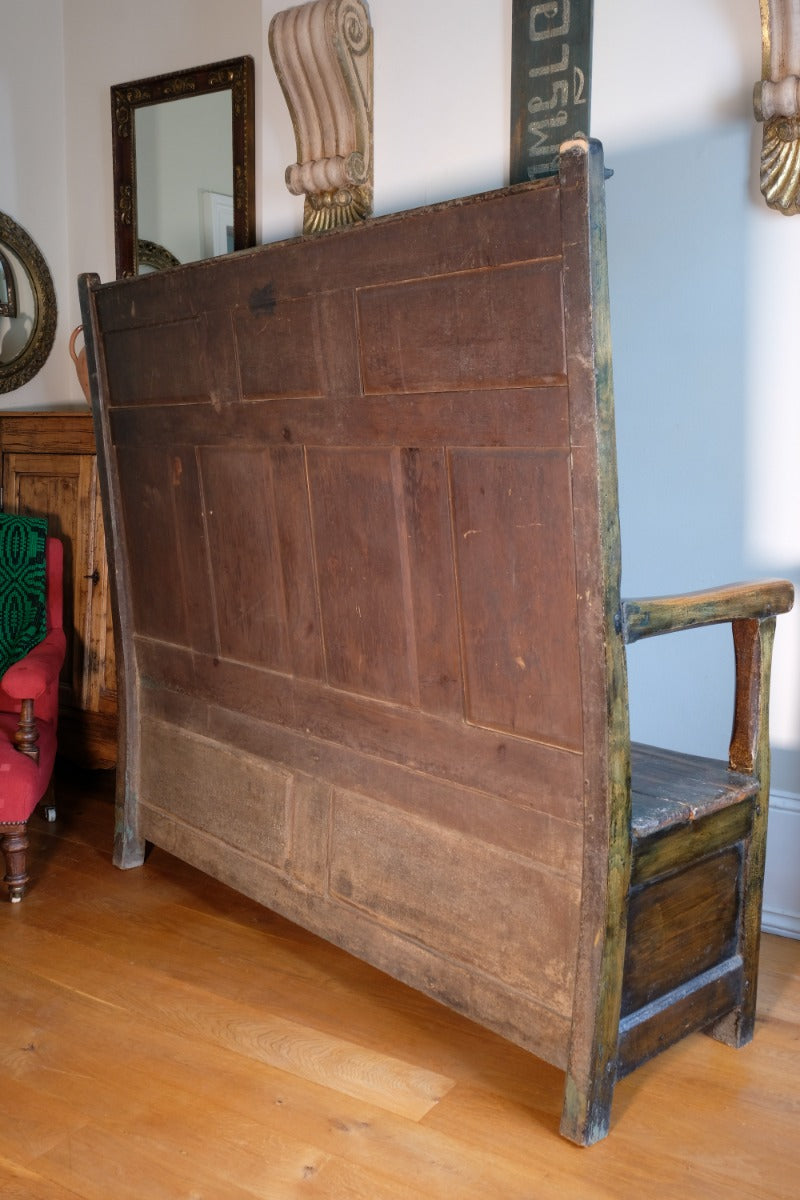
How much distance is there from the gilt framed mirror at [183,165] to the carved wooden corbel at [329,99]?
24.3 inches

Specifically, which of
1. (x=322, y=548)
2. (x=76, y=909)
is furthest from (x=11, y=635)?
(x=322, y=548)

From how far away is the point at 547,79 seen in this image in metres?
2.75

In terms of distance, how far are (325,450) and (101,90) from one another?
2.65 m

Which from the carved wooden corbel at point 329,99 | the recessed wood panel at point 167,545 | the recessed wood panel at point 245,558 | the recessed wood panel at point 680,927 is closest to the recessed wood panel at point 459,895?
the recessed wood panel at point 680,927

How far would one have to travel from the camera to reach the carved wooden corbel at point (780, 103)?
2330 mm

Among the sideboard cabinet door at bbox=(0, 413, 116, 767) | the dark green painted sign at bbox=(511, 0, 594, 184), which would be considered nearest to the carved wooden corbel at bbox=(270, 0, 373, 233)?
the dark green painted sign at bbox=(511, 0, 594, 184)

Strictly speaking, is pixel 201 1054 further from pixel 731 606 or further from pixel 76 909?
pixel 731 606

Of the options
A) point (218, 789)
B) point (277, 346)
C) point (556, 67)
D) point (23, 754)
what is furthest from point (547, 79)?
point (23, 754)

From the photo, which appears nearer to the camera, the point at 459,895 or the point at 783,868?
the point at 459,895

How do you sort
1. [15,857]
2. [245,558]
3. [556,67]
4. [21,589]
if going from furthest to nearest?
[21,589] < [15,857] < [556,67] < [245,558]

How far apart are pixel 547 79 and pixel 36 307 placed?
2247 mm

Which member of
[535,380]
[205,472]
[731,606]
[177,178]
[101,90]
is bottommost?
[731,606]

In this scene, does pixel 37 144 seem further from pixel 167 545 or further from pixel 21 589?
pixel 167 545

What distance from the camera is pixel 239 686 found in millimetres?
2641
